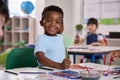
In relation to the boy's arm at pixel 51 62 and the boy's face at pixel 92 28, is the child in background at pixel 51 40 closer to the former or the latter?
the boy's arm at pixel 51 62

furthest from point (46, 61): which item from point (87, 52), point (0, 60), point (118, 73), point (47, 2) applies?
point (47, 2)

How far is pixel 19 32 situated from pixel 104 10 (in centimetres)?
228

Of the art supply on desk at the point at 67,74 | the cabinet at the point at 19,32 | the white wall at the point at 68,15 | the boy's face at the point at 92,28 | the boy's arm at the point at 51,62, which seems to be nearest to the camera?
the art supply on desk at the point at 67,74

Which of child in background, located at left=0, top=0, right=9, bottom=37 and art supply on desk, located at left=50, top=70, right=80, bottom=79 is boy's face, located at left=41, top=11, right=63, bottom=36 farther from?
child in background, located at left=0, top=0, right=9, bottom=37

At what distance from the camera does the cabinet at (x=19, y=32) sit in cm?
643

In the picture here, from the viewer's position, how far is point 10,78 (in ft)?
5.09

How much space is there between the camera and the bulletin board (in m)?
5.48

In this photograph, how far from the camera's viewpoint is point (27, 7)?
20.4 ft

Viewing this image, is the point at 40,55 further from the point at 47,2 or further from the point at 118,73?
the point at 47,2

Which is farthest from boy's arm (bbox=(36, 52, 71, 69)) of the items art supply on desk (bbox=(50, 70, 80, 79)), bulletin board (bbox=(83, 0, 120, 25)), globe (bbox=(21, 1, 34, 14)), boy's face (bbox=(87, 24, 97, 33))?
globe (bbox=(21, 1, 34, 14))

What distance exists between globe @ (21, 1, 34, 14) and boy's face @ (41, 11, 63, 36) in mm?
4241

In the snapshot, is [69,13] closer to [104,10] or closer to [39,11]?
[39,11]

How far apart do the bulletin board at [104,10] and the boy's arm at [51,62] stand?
3.76 meters

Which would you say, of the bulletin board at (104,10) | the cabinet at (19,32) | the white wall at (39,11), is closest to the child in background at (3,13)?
the bulletin board at (104,10)
